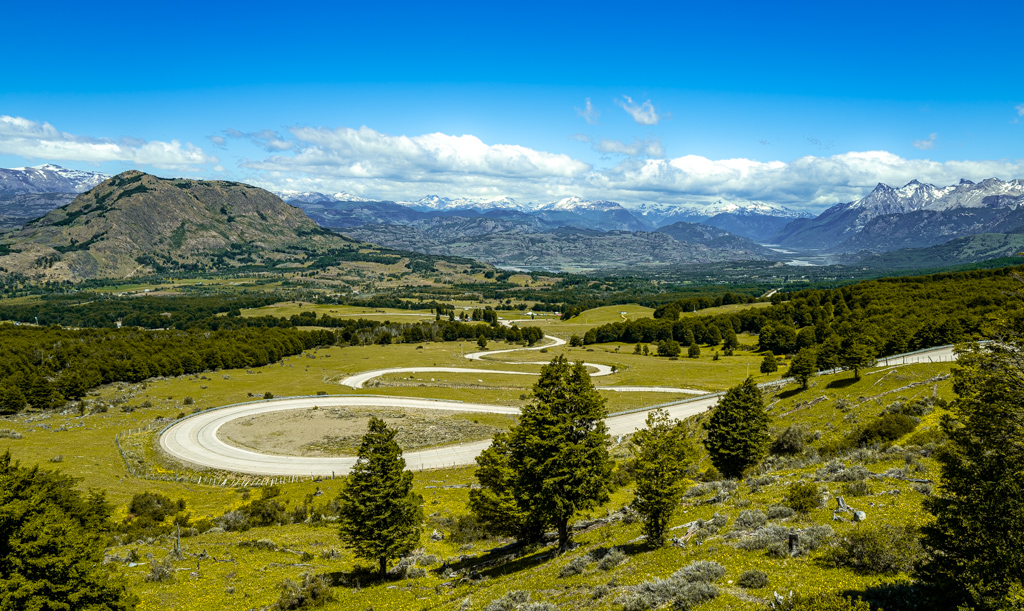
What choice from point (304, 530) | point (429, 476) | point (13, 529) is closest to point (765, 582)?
point (13, 529)

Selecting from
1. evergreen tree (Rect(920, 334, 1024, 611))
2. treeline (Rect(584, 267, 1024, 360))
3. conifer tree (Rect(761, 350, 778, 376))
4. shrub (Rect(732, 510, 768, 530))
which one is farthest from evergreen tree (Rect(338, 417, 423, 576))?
conifer tree (Rect(761, 350, 778, 376))

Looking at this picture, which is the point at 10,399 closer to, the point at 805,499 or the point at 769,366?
the point at 805,499

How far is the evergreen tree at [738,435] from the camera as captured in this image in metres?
39.2

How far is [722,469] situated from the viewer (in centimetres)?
4031

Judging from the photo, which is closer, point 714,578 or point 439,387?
point 714,578

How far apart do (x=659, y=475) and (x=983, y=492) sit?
1152 cm

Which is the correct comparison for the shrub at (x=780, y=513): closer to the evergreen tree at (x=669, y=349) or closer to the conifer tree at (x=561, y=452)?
the conifer tree at (x=561, y=452)

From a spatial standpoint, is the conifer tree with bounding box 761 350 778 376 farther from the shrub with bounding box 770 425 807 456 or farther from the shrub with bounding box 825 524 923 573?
the shrub with bounding box 825 524 923 573

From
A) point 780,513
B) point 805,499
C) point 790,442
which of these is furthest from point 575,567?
point 790,442

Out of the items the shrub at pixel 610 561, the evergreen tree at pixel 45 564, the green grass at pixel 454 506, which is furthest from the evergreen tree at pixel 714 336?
the evergreen tree at pixel 45 564

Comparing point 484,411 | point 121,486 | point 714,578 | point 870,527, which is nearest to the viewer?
point 714,578

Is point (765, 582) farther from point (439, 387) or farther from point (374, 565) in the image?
point (439, 387)

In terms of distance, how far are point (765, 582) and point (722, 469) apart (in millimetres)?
25445

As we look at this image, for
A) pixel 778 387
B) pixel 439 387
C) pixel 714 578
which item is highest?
pixel 714 578
